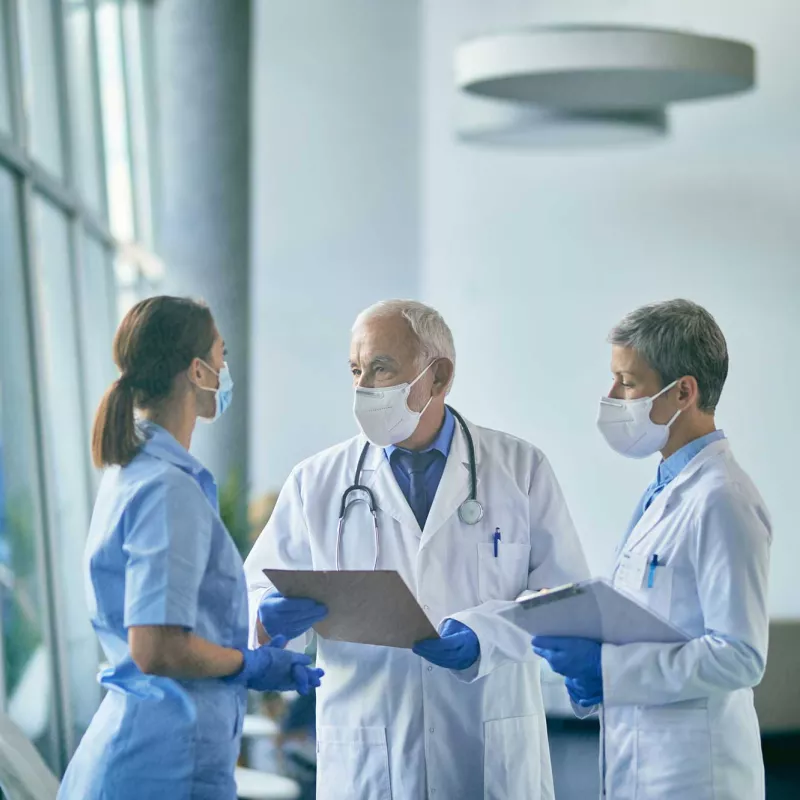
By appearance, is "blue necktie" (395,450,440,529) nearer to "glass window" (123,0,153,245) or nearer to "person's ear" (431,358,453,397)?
"person's ear" (431,358,453,397)

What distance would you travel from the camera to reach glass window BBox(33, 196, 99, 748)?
18.9ft

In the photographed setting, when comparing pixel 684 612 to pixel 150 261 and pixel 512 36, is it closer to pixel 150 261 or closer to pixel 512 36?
pixel 512 36

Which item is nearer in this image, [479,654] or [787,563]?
[479,654]

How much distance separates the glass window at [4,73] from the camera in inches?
178

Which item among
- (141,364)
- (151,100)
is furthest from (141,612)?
(151,100)

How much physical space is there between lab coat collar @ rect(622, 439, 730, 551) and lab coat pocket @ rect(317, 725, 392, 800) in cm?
64

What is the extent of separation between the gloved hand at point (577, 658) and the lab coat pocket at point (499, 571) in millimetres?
234

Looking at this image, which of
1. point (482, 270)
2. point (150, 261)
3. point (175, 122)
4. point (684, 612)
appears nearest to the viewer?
point (684, 612)

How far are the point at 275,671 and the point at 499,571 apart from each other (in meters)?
0.60

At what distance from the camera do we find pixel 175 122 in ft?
26.6

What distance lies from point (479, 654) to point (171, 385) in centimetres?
78

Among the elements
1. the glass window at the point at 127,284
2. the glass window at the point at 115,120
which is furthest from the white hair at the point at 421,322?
the glass window at the point at 127,284

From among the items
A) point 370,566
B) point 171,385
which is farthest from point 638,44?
point 171,385

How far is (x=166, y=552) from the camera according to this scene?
1.87 m
